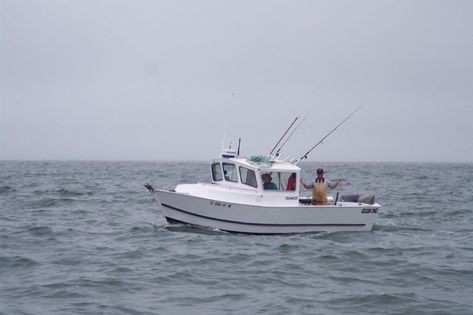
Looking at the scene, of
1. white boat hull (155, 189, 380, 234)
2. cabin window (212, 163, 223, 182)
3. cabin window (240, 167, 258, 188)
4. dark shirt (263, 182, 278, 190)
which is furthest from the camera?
cabin window (212, 163, 223, 182)

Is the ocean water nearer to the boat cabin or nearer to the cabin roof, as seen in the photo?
the boat cabin

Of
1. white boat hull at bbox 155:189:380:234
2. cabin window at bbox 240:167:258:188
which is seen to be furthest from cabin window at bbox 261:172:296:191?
white boat hull at bbox 155:189:380:234

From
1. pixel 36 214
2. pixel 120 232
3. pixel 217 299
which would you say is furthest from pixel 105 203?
pixel 217 299

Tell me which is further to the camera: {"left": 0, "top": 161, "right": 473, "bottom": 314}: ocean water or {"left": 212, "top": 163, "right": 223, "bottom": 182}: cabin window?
{"left": 212, "top": 163, "right": 223, "bottom": 182}: cabin window

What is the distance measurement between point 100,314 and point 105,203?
63.4 feet

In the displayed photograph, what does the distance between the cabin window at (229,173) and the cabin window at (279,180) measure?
43.2 inches

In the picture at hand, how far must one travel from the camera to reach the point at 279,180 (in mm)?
17672

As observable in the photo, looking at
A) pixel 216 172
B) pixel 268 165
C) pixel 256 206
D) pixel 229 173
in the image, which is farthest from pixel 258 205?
pixel 216 172

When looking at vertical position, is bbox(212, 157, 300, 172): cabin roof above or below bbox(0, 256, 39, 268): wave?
above

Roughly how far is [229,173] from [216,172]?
25.6 inches

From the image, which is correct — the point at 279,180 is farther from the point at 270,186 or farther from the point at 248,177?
the point at 248,177

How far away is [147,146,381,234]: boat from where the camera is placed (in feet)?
56.0

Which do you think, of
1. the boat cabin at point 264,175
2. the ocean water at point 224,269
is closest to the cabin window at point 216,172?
the boat cabin at point 264,175

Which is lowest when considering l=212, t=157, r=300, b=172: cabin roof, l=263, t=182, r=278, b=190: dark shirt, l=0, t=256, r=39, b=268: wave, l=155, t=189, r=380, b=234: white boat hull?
l=0, t=256, r=39, b=268: wave
